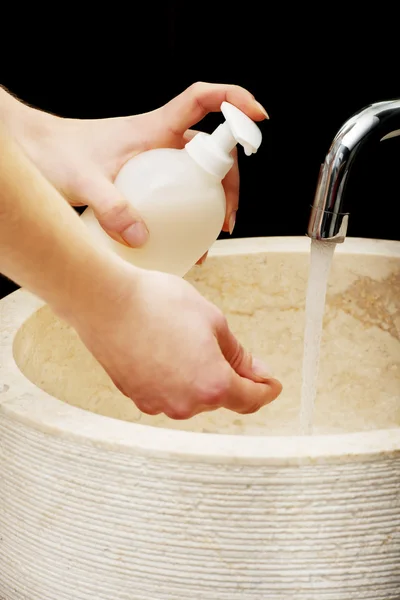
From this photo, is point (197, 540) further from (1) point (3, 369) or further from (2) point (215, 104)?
(2) point (215, 104)

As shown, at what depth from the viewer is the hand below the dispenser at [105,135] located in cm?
80

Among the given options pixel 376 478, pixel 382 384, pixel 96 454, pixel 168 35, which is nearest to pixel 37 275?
pixel 96 454

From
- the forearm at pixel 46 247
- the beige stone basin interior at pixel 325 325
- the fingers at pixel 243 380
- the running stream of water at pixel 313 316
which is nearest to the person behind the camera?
the forearm at pixel 46 247

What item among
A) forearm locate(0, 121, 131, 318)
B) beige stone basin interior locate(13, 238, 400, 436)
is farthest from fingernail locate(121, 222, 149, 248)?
beige stone basin interior locate(13, 238, 400, 436)

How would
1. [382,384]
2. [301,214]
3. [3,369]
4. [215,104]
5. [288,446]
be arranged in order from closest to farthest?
[288,446]
[3,369]
[215,104]
[382,384]
[301,214]

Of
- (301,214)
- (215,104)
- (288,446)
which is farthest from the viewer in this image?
(301,214)

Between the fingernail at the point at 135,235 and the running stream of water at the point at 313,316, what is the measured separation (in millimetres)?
175

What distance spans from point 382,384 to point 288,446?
1.55 feet

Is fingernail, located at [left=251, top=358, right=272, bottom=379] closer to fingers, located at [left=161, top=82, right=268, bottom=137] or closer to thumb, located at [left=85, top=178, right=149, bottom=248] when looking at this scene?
thumb, located at [left=85, top=178, right=149, bottom=248]

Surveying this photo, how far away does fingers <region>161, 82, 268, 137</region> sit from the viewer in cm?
81

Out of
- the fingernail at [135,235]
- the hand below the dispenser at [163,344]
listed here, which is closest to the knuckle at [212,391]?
the hand below the dispenser at [163,344]

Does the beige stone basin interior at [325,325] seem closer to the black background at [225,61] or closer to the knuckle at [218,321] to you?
the black background at [225,61]

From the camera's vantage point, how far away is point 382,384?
989 millimetres

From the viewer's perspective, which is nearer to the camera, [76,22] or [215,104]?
[215,104]
